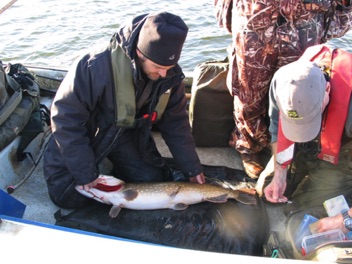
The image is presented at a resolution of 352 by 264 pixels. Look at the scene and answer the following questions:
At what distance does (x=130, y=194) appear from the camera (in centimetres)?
309

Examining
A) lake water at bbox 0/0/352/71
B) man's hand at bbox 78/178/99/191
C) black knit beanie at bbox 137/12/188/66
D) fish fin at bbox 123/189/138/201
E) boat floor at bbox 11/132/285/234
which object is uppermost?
black knit beanie at bbox 137/12/188/66

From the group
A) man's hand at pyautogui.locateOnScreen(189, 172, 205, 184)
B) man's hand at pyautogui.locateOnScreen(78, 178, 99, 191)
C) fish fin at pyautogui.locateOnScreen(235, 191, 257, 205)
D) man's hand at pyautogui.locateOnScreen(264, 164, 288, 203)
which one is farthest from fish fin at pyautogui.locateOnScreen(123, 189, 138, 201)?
man's hand at pyautogui.locateOnScreen(264, 164, 288, 203)

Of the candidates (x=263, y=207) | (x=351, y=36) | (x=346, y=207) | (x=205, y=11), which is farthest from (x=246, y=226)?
(x=205, y=11)

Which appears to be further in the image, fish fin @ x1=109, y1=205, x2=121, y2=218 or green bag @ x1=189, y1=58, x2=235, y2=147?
green bag @ x1=189, y1=58, x2=235, y2=147

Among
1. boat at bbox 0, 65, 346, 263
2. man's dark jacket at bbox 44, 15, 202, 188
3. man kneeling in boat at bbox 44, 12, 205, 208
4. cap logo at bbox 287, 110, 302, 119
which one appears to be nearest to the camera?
boat at bbox 0, 65, 346, 263

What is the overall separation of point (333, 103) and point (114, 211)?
1.73m

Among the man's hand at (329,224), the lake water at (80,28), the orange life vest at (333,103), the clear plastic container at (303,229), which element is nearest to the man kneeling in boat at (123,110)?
the orange life vest at (333,103)

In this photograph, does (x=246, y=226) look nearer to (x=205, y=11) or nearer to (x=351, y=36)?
(x=351, y=36)

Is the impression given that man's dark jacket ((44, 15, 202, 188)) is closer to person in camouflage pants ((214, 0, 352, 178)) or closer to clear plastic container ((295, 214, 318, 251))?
person in camouflage pants ((214, 0, 352, 178))

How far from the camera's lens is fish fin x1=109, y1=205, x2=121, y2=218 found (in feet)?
9.82

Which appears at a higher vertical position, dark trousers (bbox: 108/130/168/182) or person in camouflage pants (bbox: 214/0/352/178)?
person in camouflage pants (bbox: 214/0/352/178)

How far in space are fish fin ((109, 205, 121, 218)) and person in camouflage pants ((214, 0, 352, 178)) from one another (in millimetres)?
1247

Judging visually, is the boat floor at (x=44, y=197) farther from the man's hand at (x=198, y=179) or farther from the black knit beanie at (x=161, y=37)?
the black knit beanie at (x=161, y=37)

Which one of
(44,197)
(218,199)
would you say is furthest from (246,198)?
(44,197)
